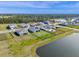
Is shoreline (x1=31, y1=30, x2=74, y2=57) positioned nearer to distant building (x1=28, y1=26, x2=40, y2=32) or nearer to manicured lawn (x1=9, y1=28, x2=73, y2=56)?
manicured lawn (x1=9, y1=28, x2=73, y2=56)

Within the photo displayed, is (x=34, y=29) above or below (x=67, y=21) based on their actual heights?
below

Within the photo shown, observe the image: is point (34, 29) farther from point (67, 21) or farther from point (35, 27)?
point (67, 21)

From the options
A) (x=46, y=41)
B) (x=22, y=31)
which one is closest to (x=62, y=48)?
(x=46, y=41)

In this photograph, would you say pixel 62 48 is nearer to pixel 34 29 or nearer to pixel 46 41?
pixel 46 41

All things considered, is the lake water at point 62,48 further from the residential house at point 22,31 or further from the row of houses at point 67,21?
the residential house at point 22,31

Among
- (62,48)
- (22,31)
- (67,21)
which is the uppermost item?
(67,21)

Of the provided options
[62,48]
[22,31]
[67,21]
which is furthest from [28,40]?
[67,21]

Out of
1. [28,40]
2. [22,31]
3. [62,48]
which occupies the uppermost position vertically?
[22,31]

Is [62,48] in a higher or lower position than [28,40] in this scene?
lower

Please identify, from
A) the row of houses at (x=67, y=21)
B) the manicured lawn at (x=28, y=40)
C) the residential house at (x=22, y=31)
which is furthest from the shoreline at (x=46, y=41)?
the residential house at (x=22, y=31)
